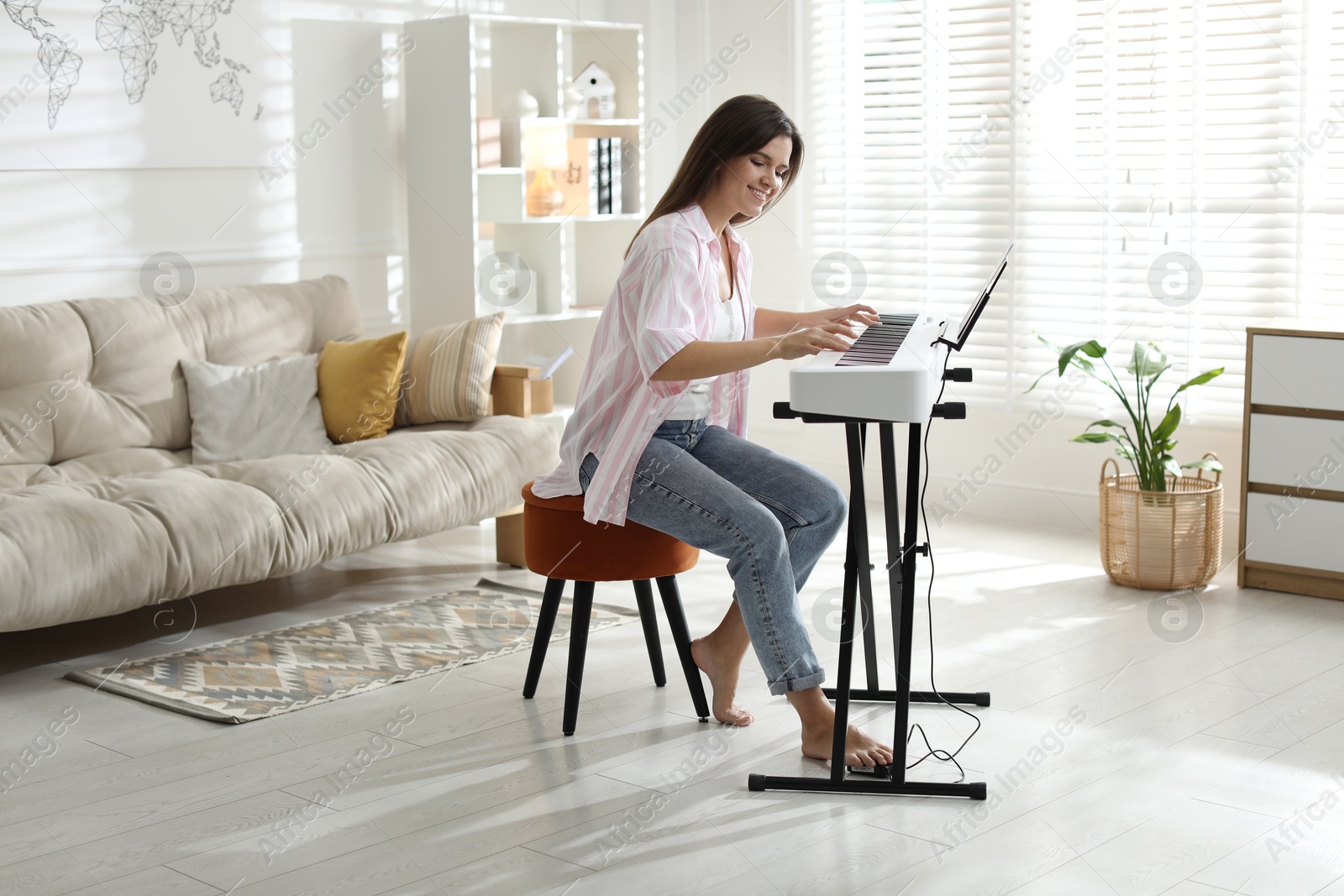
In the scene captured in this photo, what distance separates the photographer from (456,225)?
186 inches

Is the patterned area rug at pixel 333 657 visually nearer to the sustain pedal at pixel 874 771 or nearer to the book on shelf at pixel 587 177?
the sustain pedal at pixel 874 771

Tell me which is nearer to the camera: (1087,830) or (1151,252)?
(1087,830)

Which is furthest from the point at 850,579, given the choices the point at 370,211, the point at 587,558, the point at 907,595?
the point at 370,211

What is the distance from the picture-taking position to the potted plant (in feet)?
12.6

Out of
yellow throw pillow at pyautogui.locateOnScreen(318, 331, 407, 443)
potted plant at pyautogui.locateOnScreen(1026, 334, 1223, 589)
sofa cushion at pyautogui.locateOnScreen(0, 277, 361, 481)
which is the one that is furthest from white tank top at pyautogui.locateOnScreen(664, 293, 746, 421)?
sofa cushion at pyautogui.locateOnScreen(0, 277, 361, 481)

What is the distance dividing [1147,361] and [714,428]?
1.64 m

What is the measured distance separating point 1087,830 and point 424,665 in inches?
61.7

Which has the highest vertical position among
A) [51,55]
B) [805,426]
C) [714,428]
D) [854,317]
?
[51,55]

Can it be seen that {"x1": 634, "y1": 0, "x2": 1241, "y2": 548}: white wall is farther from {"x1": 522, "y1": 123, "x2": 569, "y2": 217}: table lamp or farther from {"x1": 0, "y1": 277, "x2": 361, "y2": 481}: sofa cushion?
{"x1": 0, "y1": 277, "x2": 361, "y2": 481}: sofa cushion

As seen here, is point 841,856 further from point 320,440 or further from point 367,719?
point 320,440

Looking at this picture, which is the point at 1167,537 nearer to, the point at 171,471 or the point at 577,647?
the point at 577,647

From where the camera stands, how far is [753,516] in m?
2.55

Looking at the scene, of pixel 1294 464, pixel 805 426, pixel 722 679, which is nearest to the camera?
pixel 722 679

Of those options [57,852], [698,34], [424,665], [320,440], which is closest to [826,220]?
[698,34]
